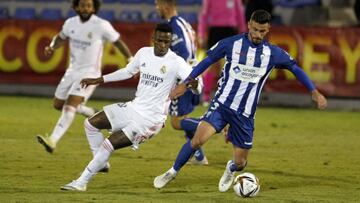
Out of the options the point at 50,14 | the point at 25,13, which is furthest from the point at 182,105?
the point at 25,13

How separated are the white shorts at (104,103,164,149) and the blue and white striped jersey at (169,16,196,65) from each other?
223 centimetres

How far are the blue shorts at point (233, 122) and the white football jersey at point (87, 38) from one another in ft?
11.8

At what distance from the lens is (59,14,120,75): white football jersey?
13.4 metres

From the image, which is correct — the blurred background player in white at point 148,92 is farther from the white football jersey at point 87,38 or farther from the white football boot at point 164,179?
the white football jersey at point 87,38

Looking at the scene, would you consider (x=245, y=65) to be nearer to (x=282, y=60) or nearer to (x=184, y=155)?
(x=282, y=60)

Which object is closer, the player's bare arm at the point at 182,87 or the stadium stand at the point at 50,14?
the player's bare arm at the point at 182,87

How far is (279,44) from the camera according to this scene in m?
19.5

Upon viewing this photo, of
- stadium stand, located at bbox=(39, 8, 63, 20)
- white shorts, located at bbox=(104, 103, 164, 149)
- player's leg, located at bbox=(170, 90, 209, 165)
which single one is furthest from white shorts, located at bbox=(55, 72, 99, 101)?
stadium stand, located at bbox=(39, 8, 63, 20)

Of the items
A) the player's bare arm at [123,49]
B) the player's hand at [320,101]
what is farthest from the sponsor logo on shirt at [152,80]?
the player's bare arm at [123,49]

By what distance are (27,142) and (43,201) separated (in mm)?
4970

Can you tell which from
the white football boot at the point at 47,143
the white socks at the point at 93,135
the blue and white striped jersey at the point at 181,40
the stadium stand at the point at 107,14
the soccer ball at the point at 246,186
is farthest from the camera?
the stadium stand at the point at 107,14

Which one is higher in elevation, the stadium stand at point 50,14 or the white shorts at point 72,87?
the white shorts at point 72,87

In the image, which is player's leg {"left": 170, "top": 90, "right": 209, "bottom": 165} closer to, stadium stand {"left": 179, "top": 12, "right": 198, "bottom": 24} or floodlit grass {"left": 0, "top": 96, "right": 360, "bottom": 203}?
floodlit grass {"left": 0, "top": 96, "right": 360, "bottom": 203}

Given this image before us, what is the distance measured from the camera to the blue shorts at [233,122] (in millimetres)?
10109
